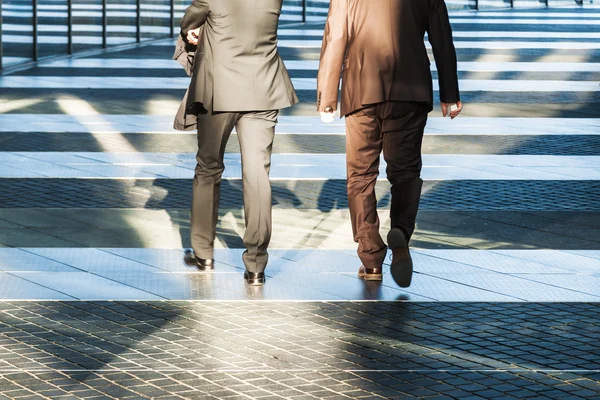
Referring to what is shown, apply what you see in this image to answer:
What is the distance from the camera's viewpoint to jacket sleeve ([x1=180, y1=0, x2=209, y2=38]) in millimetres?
6160

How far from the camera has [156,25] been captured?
2078 centimetres

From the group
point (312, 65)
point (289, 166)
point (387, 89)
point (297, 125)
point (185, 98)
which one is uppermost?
point (387, 89)

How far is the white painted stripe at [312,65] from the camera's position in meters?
16.4

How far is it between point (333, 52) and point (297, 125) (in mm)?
5433

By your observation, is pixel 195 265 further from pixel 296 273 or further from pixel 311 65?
pixel 311 65

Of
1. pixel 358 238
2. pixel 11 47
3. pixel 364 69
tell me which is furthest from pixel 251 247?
pixel 11 47

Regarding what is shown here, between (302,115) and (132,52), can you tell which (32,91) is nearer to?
(302,115)

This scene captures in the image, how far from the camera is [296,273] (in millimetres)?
6480

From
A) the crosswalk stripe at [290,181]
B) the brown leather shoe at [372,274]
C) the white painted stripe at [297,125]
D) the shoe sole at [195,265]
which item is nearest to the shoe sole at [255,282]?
the crosswalk stripe at [290,181]

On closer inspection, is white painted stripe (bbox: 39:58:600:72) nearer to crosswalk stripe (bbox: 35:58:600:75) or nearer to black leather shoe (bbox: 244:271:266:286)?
crosswalk stripe (bbox: 35:58:600:75)

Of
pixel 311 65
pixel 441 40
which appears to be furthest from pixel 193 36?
pixel 311 65

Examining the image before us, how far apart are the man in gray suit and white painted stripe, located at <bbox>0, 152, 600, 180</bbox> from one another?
8.96 feet

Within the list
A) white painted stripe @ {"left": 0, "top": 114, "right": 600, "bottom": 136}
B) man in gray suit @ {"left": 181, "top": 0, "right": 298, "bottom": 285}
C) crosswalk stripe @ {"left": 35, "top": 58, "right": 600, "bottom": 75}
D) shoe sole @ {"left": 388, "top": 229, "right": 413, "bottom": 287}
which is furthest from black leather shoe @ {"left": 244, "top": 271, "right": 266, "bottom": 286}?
crosswalk stripe @ {"left": 35, "top": 58, "right": 600, "bottom": 75}

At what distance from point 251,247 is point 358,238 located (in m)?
0.55
